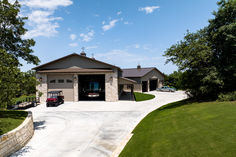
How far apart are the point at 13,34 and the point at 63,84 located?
546 inches

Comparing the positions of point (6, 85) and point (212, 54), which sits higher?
point (212, 54)

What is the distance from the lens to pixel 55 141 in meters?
9.58

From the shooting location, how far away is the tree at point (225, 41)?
624 inches

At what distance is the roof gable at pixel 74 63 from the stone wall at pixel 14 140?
17088mm

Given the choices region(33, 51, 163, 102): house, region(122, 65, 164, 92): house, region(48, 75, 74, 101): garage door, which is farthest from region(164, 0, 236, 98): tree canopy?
region(122, 65, 164, 92): house

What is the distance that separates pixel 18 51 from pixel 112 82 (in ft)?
47.6

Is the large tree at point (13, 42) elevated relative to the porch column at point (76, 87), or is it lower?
elevated

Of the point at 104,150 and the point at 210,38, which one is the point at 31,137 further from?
the point at 210,38

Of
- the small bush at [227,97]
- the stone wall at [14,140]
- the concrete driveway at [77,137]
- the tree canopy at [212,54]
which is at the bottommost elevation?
the concrete driveway at [77,137]

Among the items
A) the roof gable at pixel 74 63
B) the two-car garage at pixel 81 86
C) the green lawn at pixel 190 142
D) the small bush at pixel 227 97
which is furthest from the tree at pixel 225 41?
the two-car garage at pixel 81 86

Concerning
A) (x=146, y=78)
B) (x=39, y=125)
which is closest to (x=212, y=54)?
(x=39, y=125)

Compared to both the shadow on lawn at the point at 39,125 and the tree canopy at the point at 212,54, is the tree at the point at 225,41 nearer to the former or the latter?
the tree canopy at the point at 212,54

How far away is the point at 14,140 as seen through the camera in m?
8.38

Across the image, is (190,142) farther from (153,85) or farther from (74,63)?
(153,85)
